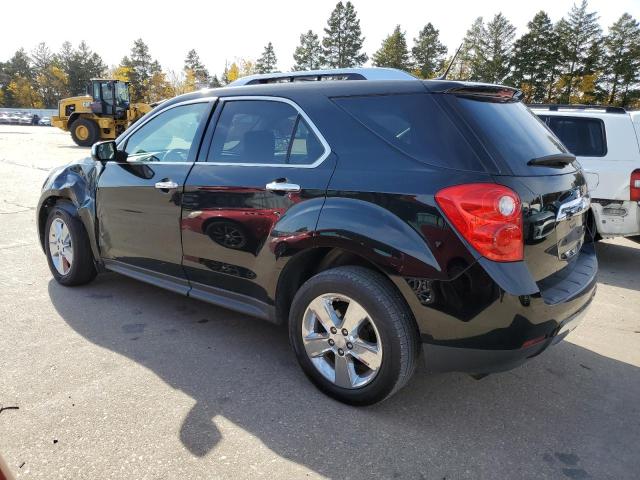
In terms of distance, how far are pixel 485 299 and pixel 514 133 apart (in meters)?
0.96

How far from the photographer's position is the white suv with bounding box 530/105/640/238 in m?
5.59

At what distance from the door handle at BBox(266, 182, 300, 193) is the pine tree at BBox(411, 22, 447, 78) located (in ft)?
209

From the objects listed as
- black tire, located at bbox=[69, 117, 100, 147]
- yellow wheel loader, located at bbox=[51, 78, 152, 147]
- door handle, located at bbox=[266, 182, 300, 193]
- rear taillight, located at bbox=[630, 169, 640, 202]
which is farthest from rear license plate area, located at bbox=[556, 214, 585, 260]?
black tire, located at bbox=[69, 117, 100, 147]

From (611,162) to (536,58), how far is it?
56799 mm

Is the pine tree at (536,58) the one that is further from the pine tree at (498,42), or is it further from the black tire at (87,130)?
the black tire at (87,130)

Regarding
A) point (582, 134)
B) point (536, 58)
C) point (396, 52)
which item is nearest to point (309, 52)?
point (396, 52)

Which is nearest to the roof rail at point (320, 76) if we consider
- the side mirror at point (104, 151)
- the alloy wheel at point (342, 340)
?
the side mirror at point (104, 151)

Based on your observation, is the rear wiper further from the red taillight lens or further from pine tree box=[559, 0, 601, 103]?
pine tree box=[559, 0, 601, 103]

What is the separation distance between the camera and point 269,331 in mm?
3803

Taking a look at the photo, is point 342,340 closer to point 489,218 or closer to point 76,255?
point 489,218

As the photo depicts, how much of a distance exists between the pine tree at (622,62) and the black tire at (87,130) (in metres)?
49.8

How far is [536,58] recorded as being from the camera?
55.0 meters

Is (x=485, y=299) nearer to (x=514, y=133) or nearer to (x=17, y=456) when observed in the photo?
(x=514, y=133)

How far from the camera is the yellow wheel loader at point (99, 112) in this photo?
75.6 feet
